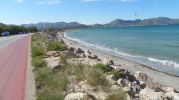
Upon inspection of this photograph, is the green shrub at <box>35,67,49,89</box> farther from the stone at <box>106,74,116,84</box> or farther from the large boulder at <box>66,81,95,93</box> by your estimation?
the stone at <box>106,74,116,84</box>

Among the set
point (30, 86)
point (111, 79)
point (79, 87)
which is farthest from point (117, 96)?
point (30, 86)

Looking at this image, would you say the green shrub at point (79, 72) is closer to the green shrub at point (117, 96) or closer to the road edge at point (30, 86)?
the road edge at point (30, 86)

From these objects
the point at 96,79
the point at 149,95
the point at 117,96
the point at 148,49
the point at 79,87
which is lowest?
the point at 148,49

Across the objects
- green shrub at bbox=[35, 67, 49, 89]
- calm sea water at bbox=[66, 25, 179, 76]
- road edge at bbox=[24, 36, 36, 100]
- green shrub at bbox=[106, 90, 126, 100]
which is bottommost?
calm sea water at bbox=[66, 25, 179, 76]

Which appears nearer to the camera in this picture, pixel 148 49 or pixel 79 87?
pixel 79 87

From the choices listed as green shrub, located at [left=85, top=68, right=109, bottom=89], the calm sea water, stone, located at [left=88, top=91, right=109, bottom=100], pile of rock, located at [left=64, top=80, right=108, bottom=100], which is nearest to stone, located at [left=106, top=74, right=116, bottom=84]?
green shrub, located at [left=85, top=68, right=109, bottom=89]

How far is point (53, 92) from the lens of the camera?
1054 centimetres

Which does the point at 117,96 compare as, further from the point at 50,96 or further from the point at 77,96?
the point at 50,96

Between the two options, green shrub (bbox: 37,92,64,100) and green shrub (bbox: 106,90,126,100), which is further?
green shrub (bbox: 37,92,64,100)

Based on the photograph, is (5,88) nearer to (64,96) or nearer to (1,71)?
(64,96)

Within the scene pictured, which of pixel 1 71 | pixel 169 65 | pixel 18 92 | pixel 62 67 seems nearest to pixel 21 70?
pixel 1 71

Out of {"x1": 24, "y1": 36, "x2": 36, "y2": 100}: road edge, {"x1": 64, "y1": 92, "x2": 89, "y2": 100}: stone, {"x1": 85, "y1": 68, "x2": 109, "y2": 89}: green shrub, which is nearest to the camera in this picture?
{"x1": 64, "y1": 92, "x2": 89, "y2": 100}: stone

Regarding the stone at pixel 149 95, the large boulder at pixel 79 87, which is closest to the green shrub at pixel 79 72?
the large boulder at pixel 79 87

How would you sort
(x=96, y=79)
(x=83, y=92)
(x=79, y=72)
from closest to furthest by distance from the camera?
1. (x=83, y=92)
2. (x=96, y=79)
3. (x=79, y=72)
